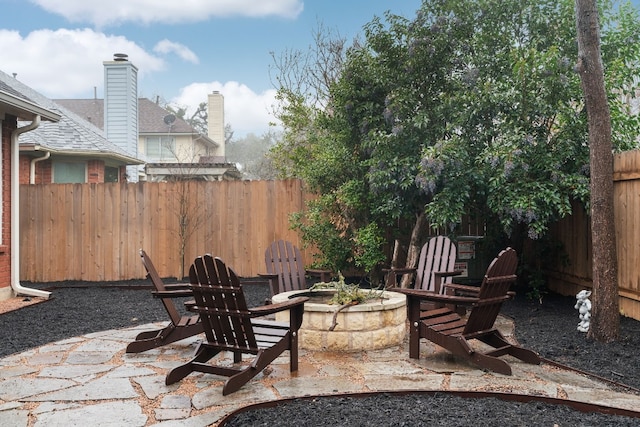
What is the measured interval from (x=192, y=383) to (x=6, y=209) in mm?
5439

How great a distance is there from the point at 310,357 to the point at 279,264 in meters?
1.76

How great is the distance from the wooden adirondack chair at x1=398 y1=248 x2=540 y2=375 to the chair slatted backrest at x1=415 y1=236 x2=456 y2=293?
1.38 metres

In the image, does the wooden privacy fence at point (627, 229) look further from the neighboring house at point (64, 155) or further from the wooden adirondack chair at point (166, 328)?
the neighboring house at point (64, 155)

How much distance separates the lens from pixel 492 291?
14.3 feet

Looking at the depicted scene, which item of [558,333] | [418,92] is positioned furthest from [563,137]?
[558,333]

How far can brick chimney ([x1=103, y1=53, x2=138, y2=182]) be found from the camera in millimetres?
16641

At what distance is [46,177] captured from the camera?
12938mm

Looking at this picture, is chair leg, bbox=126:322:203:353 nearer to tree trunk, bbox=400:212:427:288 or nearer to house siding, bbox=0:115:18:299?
tree trunk, bbox=400:212:427:288

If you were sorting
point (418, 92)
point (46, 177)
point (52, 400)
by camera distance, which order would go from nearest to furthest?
1. point (52, 400)
2. point (418, 92)
3. point (46, 177)

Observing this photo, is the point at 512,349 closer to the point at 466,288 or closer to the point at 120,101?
the point at 466,288

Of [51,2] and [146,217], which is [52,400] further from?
[51,2]

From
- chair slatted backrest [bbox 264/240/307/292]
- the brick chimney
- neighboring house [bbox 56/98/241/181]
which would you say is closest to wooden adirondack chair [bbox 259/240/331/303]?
chair slatted backrest [bbox 264/240/307/292]

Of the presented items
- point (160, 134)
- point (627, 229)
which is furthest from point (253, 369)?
point (160, 134)

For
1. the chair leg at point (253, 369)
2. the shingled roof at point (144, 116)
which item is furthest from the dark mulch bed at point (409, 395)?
the shingled roof at point (144, 116)
